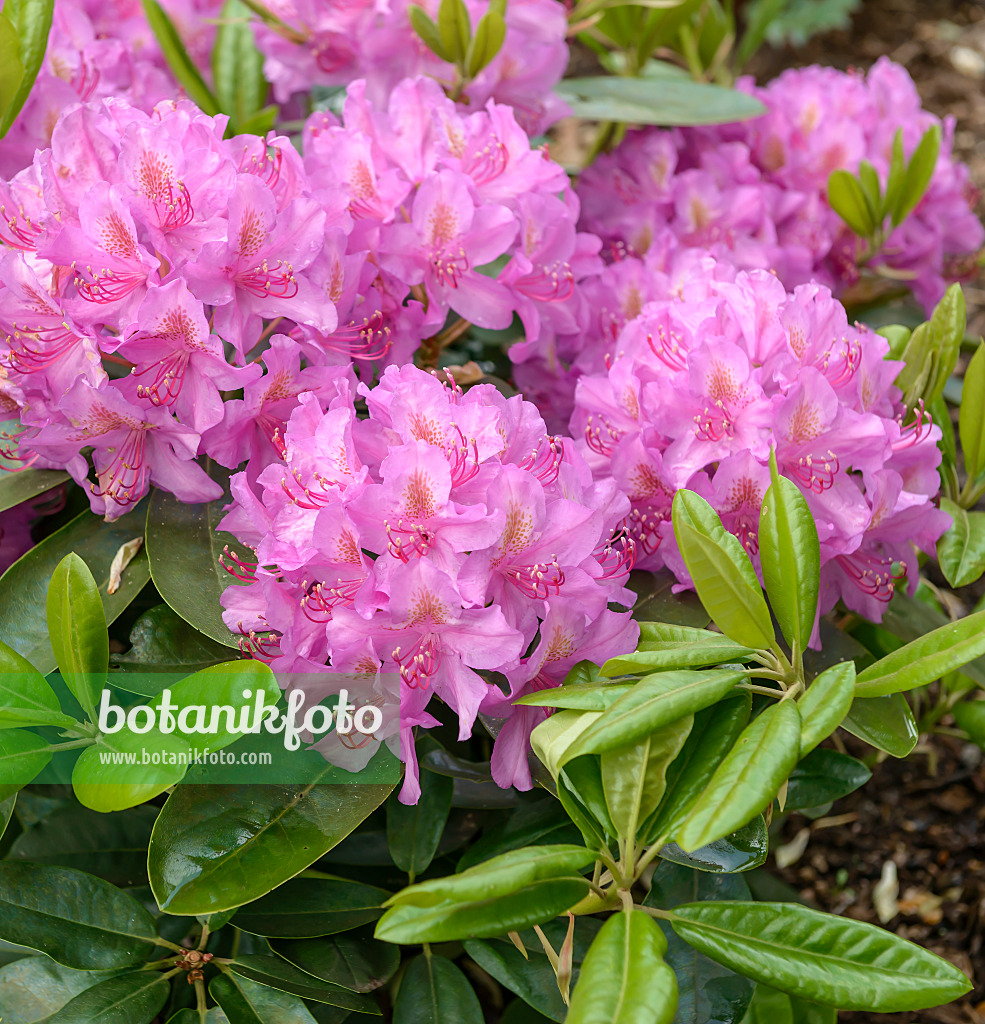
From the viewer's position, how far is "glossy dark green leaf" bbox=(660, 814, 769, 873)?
0.82 m

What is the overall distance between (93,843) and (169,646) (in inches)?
11.3

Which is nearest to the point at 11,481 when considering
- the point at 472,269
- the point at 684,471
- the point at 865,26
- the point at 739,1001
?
the point at 472,269

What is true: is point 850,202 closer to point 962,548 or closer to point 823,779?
point 962,548

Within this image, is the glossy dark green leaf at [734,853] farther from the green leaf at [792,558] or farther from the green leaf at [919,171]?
the green leaf at [919,171]

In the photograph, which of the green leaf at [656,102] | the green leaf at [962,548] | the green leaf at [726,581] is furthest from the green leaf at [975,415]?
the green leaf at [656,102]

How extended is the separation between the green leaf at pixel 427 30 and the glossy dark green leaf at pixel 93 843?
918 mm

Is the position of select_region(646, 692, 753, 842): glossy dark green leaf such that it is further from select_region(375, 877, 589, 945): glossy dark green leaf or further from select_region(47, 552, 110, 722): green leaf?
select_region(47, 552, 110, 722): green leaf

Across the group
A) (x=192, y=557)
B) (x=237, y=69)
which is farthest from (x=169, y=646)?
(x=237, y=69)

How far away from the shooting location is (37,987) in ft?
2.96

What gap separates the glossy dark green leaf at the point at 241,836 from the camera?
0.77 metres

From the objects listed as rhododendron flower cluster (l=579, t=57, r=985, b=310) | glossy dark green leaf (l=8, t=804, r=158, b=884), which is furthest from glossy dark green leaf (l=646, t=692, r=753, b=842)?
rhododendron flower cluster (l=579, t=57, r=985, b=310)

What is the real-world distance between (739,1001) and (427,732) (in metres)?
0.37

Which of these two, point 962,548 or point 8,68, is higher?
point 8,68

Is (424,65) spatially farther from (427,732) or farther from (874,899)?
(874,899)
